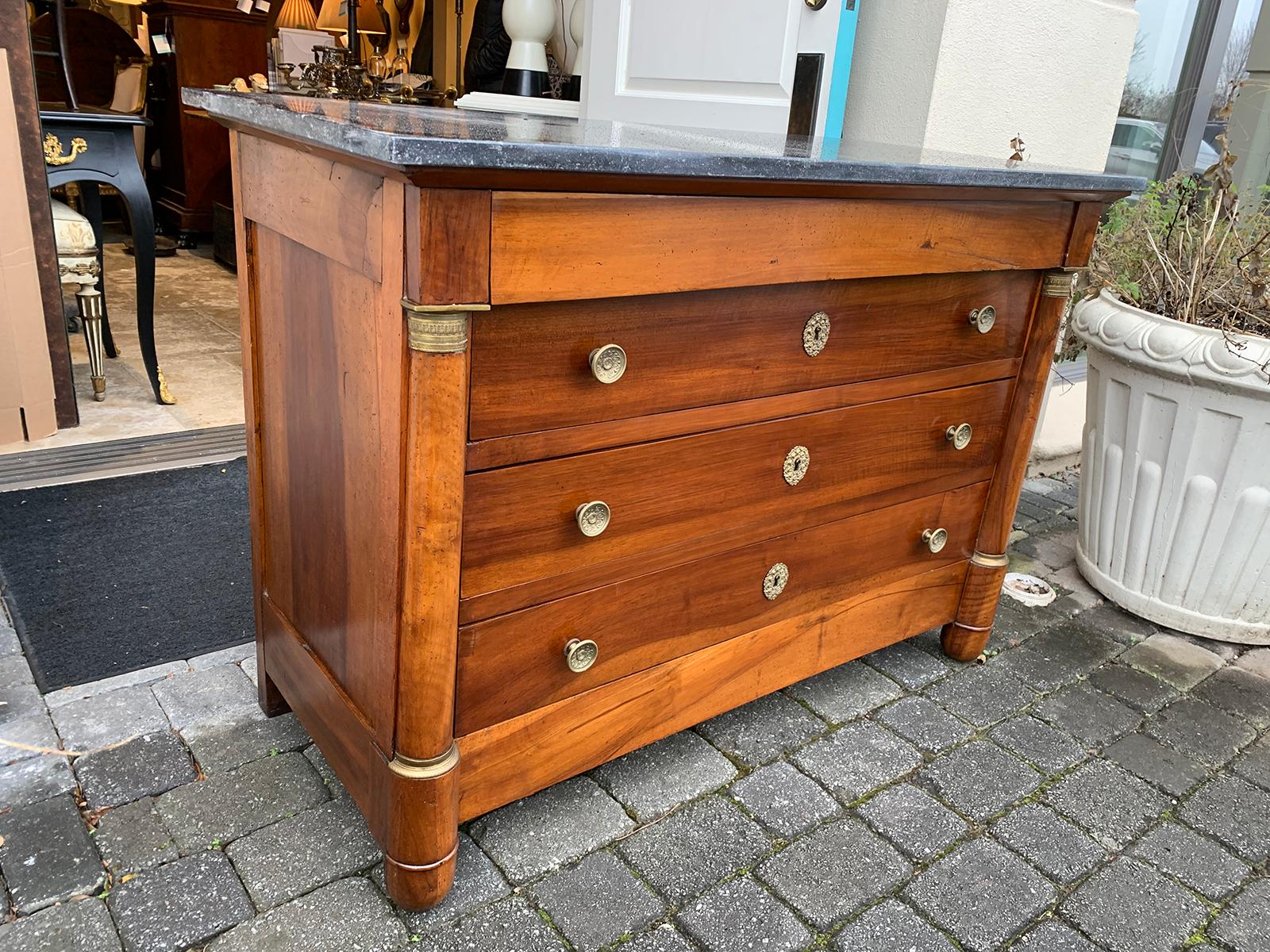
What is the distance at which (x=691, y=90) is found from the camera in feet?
9.27

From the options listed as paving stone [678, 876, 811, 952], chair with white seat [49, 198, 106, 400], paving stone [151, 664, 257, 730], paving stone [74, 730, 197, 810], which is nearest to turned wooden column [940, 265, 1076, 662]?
paving stone [678, 876, 811, 952]

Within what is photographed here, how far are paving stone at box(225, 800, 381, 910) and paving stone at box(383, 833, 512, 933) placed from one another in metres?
0.07

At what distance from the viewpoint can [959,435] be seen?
2.10 metres

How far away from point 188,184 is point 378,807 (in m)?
6.54

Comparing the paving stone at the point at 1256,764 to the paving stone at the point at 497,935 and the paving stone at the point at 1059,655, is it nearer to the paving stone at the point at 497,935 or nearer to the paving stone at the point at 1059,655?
the paving stone at the point at 1059,655

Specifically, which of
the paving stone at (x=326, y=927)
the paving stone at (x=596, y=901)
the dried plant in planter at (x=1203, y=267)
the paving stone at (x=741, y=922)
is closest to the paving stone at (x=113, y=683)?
the paving stone at (x=326, y=927)

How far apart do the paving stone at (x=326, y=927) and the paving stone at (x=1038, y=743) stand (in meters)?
1.38

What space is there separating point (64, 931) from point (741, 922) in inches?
42.9

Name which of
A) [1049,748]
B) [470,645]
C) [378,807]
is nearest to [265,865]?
[378,807]

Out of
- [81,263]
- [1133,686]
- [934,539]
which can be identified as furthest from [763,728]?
[81,263]

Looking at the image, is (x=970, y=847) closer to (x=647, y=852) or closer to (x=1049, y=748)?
(x=1049, y=748)

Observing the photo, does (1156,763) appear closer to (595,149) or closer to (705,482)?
(705,482)

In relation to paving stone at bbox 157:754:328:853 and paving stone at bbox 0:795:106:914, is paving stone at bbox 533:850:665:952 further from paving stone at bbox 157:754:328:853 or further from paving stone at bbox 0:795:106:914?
paving stone at bbox 0:795:106:914

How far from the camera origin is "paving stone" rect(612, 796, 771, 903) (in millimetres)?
1677
